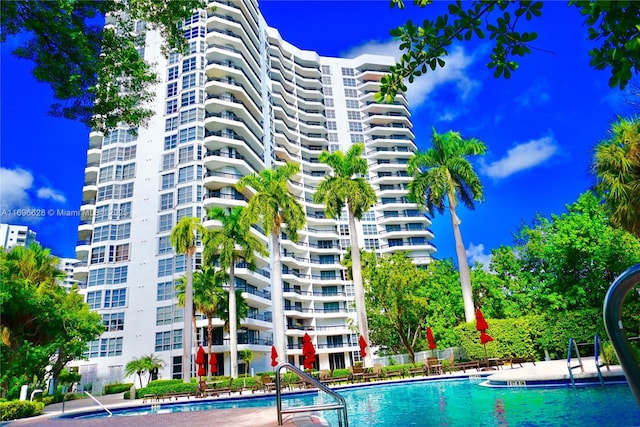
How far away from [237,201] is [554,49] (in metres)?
46.8

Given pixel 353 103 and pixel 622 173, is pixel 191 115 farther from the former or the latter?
pixel 622 173

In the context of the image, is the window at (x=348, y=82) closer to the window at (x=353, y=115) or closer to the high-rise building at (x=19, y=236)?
the window at (x=353, y=115)

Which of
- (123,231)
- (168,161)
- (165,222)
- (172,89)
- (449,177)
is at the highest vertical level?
(172,89)

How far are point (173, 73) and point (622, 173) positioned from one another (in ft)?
174

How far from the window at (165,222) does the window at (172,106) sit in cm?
1397

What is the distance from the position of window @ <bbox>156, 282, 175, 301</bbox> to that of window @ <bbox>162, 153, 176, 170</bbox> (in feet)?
46.9

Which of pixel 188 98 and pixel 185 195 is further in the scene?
pixel 188 98

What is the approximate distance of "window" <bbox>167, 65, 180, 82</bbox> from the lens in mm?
54284

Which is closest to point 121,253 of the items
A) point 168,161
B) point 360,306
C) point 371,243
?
point 168,161

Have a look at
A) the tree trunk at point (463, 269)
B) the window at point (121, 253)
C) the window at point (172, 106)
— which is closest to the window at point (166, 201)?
the window at point (121, 253)

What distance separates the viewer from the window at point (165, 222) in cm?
4738

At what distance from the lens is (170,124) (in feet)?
171

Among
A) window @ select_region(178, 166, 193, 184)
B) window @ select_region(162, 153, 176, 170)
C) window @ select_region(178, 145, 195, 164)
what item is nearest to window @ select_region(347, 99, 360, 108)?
window @ select_region(178, 145, 195, 164)

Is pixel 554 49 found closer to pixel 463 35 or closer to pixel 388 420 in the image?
pixel 463 35
